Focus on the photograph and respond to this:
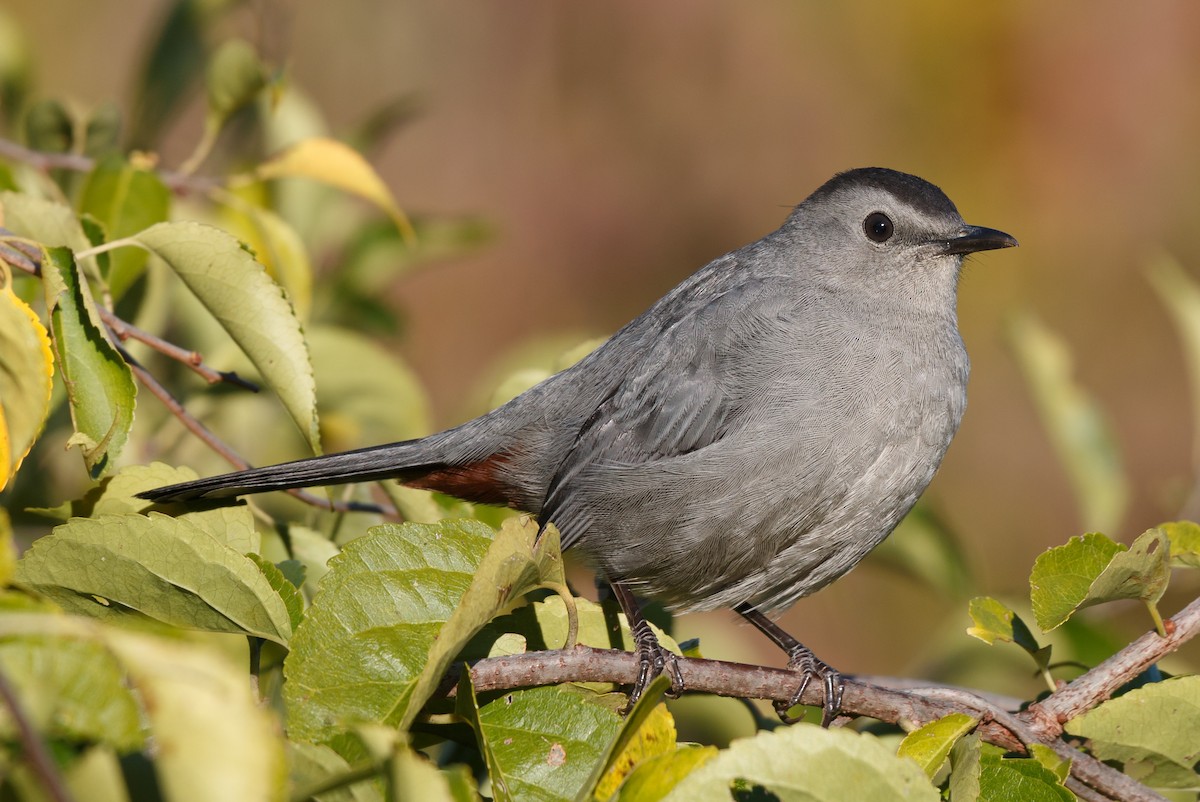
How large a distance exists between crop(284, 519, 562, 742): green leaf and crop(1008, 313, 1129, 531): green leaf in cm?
237

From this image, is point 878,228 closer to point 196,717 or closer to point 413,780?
point 413,780

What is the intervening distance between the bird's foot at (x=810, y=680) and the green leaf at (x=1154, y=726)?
48cm

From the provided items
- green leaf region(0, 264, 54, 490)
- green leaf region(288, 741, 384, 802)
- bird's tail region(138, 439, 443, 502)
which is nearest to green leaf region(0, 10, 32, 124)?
bird's tail region(138, 439, 443, 502)

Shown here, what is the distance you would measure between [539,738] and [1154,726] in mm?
1181

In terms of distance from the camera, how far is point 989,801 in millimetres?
1837

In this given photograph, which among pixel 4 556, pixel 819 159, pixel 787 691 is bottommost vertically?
pixel 787 691

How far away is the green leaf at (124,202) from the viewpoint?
260 cm

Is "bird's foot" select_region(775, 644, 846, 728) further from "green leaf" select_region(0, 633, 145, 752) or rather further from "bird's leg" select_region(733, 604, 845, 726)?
"green leaf" select_region(0, 633, 145, 752)

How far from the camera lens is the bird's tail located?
2.31 metres

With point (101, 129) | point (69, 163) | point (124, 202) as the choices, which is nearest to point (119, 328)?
point (124, 202)

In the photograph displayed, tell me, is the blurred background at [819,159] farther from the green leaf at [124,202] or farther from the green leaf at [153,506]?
the green leaf at [153,506]

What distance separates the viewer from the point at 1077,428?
3672mm

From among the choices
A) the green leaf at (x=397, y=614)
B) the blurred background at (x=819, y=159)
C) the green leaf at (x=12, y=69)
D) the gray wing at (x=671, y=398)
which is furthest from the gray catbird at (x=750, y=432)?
the blurred background at (x=819, y=159)

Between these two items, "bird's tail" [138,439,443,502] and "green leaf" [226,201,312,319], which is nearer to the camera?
"bird's tail" [138,439,443,502]
